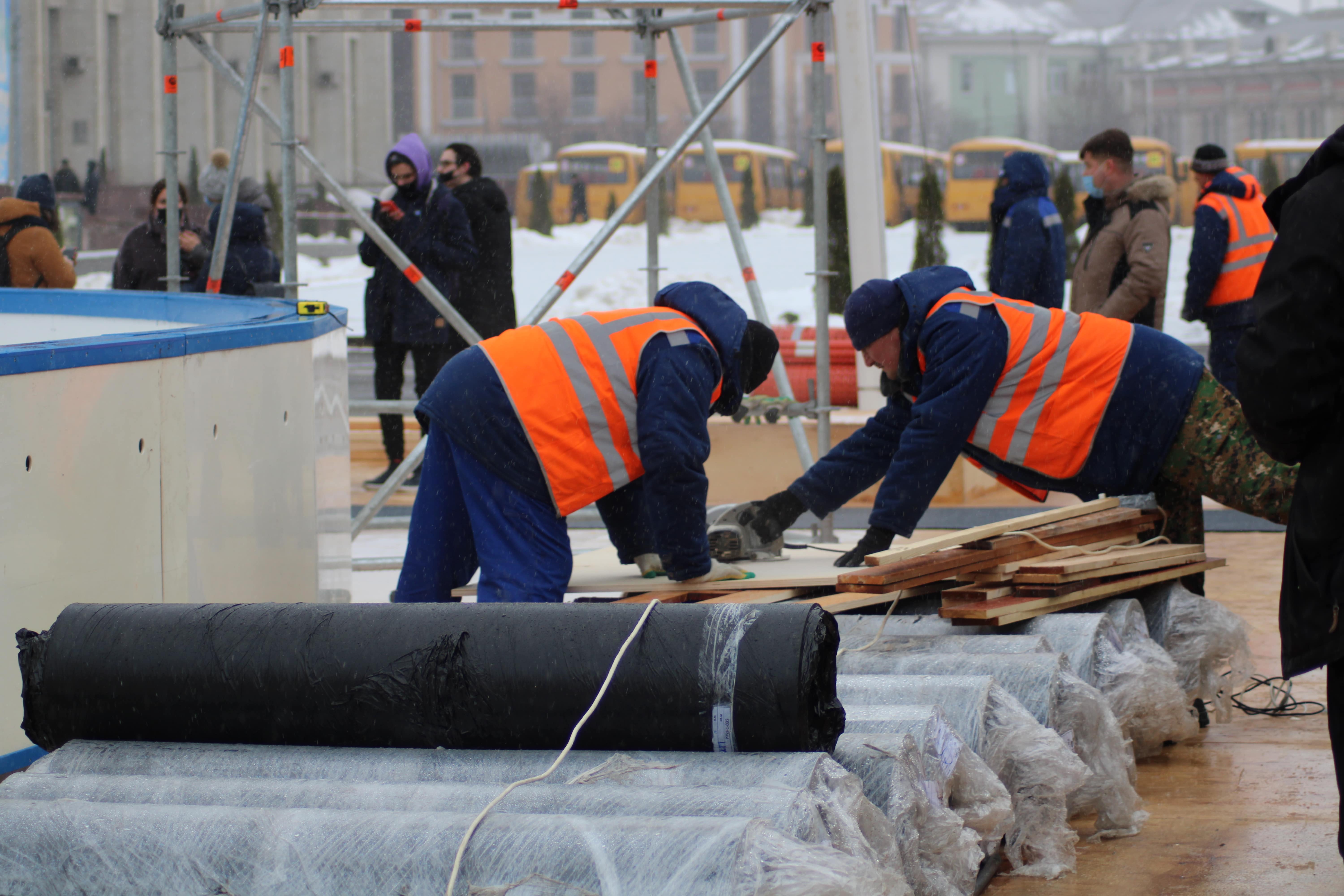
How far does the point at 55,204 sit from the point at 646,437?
6.25 meters

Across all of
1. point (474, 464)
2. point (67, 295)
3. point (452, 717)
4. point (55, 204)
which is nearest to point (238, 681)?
point (452, 717)

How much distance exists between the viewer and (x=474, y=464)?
13.5ft

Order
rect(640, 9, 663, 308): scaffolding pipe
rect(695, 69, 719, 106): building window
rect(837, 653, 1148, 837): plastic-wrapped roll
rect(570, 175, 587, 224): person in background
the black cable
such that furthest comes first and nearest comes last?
rect(570, 175, 587, 224): person in background < rect(695, 69, 719, 106): building window < rect(640, 9, 663, 308): scaffolding pipe < the black cable < rect(837, 653, 1148, 837): plastic-wrapped roll

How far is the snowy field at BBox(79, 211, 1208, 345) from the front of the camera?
49.0 ft

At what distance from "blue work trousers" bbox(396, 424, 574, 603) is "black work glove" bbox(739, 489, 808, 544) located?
88cm

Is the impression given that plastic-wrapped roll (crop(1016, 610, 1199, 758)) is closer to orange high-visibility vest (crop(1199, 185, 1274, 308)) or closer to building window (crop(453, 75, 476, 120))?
orange high-visibility vest (crop(1199, 185, 1274, 308))

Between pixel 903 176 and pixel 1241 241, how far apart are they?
722 centimetres

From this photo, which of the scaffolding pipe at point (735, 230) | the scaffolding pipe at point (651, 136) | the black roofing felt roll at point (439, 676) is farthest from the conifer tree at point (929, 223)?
the black roofing felt roll at point (439, 676)

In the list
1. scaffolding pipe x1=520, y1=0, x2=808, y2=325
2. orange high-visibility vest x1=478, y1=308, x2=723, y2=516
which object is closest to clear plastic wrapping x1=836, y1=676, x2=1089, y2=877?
orange high-visibility vest x1=478, y1=308, x2=723, y2=516

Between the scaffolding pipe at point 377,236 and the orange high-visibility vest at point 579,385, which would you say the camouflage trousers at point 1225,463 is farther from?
the scaffolding pipe at point 377,236

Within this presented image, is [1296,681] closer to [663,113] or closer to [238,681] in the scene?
[238,681]

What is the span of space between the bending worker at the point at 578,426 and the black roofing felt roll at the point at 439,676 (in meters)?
1.06

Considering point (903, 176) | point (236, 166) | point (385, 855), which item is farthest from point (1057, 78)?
point (385, 855)

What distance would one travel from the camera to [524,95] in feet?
50.7
